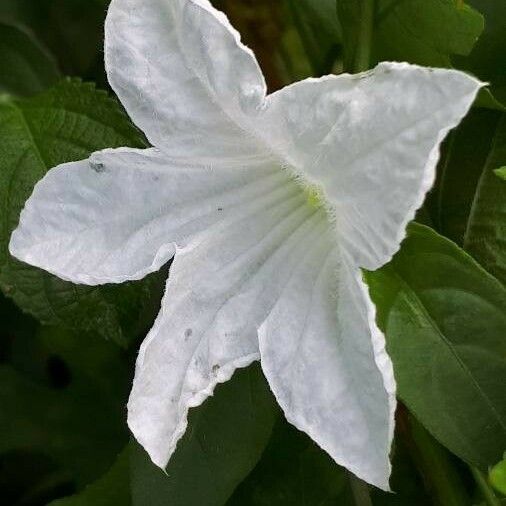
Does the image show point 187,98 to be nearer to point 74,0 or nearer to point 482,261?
point 482,261

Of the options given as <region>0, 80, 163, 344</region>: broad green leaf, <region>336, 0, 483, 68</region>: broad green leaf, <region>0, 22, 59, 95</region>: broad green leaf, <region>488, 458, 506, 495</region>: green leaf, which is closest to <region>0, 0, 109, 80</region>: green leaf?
<region>0, 22, 59, 95</region>: broad green leaf

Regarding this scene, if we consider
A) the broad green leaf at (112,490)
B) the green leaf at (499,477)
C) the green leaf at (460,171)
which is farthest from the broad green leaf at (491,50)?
the broad green leaf at (112,490)

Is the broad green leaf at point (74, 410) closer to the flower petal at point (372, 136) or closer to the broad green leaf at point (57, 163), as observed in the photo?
the broad green leaf at point (57, 163)

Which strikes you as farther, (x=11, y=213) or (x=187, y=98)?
(x=11, y=213)

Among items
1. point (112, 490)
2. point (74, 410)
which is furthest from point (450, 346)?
point (74, 410)

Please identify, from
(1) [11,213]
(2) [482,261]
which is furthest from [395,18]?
(1) [11,213]

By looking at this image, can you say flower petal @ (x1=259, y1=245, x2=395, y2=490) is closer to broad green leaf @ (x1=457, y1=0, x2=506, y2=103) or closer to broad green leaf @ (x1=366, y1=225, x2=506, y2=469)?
broad green leaf @ (x1=366, y1=225, x2=506, y2=469)
